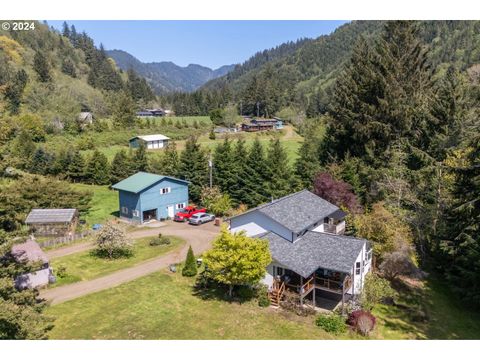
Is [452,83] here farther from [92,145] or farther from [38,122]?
[38,122]

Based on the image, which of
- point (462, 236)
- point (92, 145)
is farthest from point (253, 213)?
point (92, 145)

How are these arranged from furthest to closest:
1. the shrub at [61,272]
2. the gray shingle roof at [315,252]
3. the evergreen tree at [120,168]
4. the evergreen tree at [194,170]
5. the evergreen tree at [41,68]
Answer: the evergreen tree at [41,68], the evergreen tree at [120,168], the evergreen tree at [194,170], the shrub at [61,272], the gray shingle roof at [315,252]

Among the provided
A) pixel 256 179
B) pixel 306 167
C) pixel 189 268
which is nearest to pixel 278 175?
pixel 256 179

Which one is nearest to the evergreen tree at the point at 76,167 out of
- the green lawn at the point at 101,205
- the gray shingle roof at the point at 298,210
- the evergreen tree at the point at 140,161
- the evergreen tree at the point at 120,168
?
the green lawn at the point at 101,205

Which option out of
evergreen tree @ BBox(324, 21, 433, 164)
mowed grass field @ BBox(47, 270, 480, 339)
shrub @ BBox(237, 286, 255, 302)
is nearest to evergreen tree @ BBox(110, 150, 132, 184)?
Answer: evergreen tree @ BBox(324, 21, 433, 164)

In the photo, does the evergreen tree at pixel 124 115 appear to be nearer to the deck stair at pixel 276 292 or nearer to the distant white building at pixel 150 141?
the distant white building at pixel 150 141

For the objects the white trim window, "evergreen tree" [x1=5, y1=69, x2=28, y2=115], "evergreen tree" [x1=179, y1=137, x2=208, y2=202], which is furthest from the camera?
"evergreen tree" [x1=5, y1=69, x2=28, y2=115]

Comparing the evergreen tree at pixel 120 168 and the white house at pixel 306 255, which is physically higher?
the evergreen tree at pixel 120 168

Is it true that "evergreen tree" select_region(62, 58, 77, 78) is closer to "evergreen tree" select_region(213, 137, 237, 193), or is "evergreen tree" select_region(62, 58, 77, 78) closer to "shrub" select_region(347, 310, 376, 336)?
"evergreen tree" select_region(213, 137, 237, 193)
